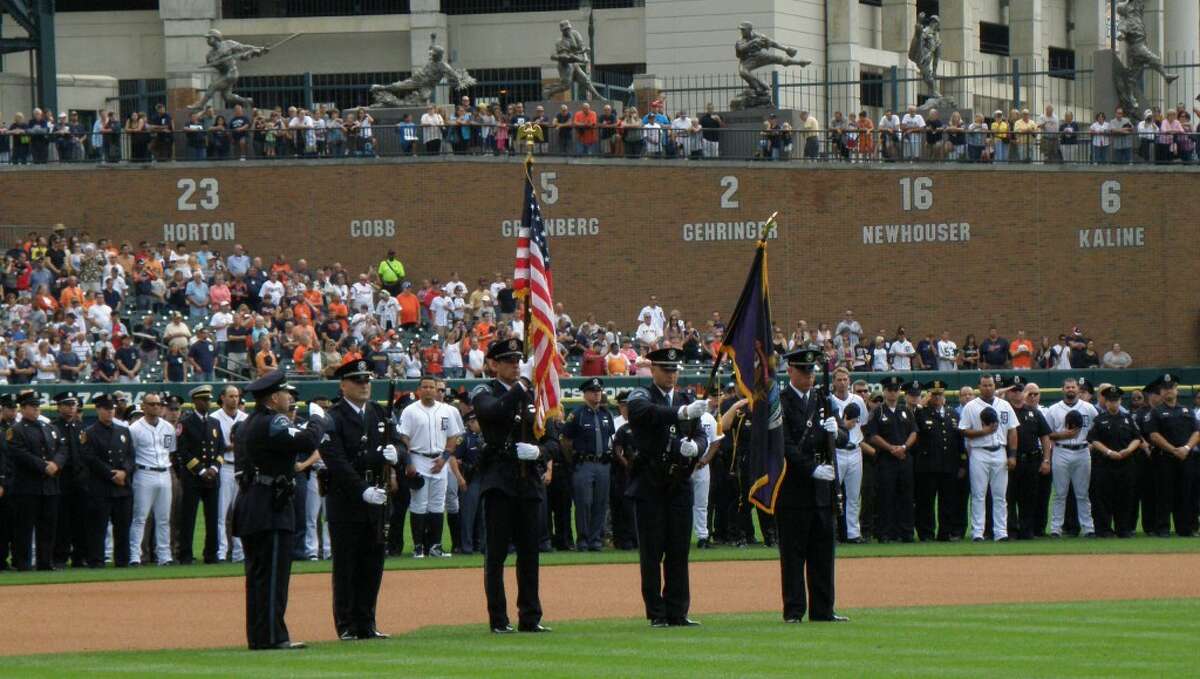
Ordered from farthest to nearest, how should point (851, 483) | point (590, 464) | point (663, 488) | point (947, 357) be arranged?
point (947, 357)
point (851, 483)
point (590, 464)
point (663, 488)

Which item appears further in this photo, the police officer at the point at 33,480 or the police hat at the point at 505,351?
the police officer at the point at 33,480

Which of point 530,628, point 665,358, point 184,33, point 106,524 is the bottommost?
point 530,628

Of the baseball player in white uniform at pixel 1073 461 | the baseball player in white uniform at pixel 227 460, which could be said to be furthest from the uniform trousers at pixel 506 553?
the baseball player in white uniform at pixel 1073 461

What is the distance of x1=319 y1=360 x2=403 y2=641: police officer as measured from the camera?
14734mm

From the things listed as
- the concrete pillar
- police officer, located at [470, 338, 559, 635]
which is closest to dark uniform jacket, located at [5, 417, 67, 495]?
police officer, located at [470, 338, 559, 635]

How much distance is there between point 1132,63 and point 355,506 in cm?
3541

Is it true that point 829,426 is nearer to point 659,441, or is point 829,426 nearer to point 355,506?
point 659,441

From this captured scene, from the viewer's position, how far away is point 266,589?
14.1 metres

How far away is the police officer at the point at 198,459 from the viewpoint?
74.0 feet

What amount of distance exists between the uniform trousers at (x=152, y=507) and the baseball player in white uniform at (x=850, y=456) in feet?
25.4

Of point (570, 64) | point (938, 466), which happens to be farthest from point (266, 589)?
point (570, 64)

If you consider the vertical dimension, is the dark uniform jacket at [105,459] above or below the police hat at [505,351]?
below

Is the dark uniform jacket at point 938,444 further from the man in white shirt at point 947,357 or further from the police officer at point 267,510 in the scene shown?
the man in white shirt at point 947,357

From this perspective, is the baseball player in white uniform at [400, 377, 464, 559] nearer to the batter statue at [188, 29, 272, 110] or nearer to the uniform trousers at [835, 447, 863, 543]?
the uniform trousers at [835, 447, 863, 543]
